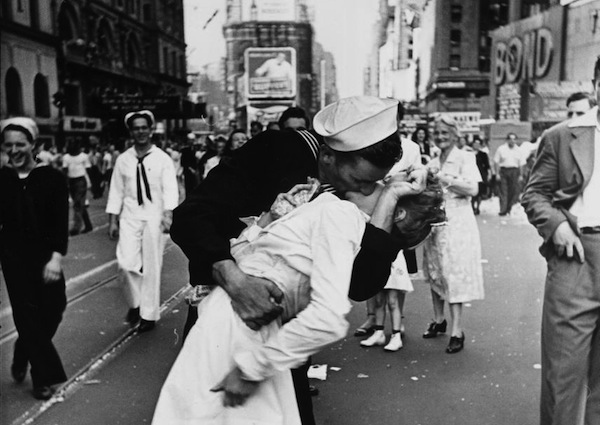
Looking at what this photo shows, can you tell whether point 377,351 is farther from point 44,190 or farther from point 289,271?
point 289,271

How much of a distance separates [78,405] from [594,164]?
11.4 ft

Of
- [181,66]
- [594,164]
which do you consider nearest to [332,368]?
[594,164]

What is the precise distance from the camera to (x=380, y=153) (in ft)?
6.55

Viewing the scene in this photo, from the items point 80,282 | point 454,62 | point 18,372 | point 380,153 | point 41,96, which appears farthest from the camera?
point 454,62

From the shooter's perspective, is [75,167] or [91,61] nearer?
[75,167]

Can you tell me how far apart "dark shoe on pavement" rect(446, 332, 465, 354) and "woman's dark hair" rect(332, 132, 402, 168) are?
4.07 metres

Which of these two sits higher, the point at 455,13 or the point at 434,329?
the point at 455,13

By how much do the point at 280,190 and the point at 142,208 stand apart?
4475 mm

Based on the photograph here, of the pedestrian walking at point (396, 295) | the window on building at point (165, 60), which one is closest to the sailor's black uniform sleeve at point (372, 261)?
the pedestrian walking at point (396, 295)

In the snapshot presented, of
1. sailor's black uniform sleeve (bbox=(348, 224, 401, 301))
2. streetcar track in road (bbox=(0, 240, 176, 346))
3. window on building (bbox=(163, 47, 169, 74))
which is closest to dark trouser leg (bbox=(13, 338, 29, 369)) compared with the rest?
streetcar track in road (bbox=(0, 240, 176, 346))

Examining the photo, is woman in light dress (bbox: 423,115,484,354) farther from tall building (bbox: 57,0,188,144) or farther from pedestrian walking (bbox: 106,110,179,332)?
tall building (bbox: 57,0,188,144)

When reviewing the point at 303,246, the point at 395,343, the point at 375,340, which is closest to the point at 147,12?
the point at 375,340

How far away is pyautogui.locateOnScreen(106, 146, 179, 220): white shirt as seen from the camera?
22.3 feet

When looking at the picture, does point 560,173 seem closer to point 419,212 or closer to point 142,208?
point 419,212
